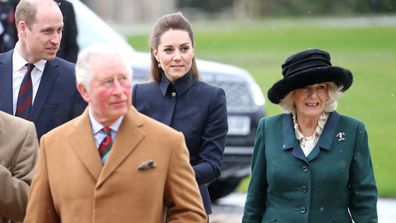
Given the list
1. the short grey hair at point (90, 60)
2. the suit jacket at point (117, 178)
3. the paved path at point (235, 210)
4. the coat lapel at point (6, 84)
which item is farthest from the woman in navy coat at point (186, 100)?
the paved path at point (235, 210)

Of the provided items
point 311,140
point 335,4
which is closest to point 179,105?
point 311,140

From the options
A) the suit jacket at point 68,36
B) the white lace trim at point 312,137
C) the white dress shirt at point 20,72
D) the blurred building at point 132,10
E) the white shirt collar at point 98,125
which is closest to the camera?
the white shirt collar at point 98,125

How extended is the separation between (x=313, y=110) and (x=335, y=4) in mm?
57991

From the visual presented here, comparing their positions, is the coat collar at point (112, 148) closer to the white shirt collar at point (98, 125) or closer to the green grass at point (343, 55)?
the white shirt collar at point (98, 125)

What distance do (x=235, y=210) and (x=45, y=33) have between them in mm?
5109

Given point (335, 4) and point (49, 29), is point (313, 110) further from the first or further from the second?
point (335, 4)

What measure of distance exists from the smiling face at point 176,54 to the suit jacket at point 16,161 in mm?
1186

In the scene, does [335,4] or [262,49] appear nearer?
[262,49]

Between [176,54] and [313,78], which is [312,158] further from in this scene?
[176,54]

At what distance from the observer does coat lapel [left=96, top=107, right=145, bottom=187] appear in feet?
16.6

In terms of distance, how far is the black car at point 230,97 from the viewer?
37.7 ft

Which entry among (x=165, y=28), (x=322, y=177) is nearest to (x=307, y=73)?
(x=322, y=177)

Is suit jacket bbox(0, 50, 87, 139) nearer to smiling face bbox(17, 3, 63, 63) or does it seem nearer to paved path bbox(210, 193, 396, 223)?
smiling face bbox(17, 3, 63, 63)

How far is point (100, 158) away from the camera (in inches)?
202
